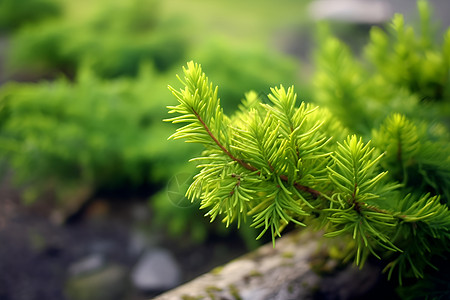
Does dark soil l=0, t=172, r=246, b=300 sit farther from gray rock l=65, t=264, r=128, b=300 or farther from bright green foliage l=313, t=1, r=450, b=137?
bright green foliage l=313, t=1, r=450, b=137

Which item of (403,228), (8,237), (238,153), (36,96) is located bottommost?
(403,228)

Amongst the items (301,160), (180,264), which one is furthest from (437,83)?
(180,264)

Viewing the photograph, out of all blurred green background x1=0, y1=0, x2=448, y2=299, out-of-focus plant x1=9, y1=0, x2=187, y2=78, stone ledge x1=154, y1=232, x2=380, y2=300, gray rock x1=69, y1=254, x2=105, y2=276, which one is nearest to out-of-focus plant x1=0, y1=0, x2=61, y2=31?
out-of-focus plant x1=9, y1=0, x2=187, y2=78

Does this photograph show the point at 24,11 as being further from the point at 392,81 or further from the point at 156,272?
the point at 392,81

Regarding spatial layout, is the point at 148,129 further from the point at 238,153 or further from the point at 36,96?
the point at 238,153

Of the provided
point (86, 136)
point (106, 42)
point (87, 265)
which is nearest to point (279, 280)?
point (87, 265)
